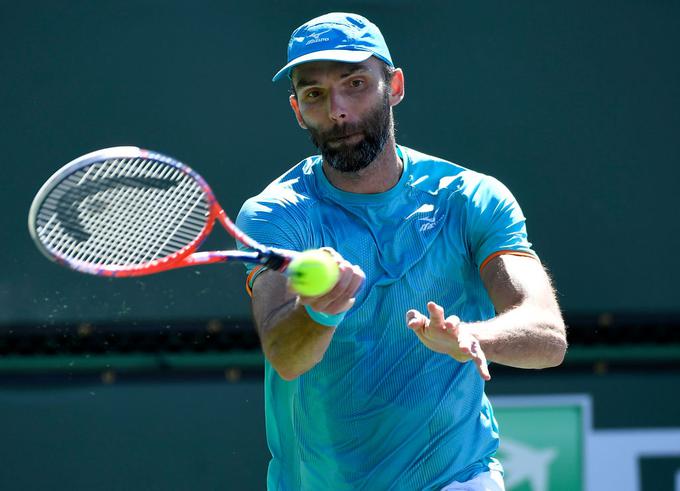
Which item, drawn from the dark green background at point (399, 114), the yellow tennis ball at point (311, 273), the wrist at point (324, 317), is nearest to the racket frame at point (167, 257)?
the wrist at point (324, 317)

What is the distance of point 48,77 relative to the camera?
4590 millimetres

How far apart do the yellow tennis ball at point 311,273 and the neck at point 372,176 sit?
73 centimetres

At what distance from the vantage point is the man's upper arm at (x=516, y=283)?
2.94 meters

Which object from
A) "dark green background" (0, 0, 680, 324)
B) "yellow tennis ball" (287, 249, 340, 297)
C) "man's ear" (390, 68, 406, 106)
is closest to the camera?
"yellow tennis ball" (287, 249, 340, 297)

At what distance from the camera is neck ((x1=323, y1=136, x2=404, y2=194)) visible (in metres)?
3.14

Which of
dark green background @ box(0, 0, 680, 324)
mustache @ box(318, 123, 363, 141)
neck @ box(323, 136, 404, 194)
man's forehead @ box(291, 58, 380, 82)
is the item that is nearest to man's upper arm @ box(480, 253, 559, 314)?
neck @ box(323, 136, 404, 194)

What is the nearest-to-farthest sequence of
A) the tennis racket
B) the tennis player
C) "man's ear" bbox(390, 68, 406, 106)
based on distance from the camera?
the tennis racket < the tennis player < "man's ear" bbox(390, 68, 406, 106)

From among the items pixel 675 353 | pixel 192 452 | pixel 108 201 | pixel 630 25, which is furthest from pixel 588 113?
pixel 108 201

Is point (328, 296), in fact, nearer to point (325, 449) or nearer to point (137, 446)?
point (325, 449)

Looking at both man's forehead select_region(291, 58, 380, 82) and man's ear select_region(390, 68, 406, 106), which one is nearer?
man's forehead select_region(291, 58, 380, 82)

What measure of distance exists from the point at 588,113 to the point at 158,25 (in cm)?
161

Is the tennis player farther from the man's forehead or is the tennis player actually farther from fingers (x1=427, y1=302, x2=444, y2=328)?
fingers (x1=427, y1=302, x2=444, y2=328)

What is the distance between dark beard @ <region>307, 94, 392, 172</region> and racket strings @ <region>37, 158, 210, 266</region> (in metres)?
0.33

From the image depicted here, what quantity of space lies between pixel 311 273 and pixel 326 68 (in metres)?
0.81
